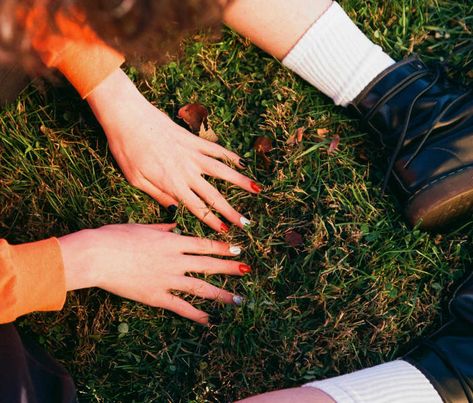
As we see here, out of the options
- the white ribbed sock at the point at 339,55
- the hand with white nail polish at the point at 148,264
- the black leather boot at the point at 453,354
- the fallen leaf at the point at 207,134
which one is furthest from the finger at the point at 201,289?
the white ribbed sock at the point at 339,55

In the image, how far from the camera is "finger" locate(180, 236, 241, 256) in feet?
8.10

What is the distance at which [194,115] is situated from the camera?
8.74ft

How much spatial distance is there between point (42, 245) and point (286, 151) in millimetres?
998

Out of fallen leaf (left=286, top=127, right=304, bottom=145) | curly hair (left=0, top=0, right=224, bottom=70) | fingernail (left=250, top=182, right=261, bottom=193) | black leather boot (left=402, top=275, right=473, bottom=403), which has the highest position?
curly hair (left=0, top=0, right=224, bottom=70)

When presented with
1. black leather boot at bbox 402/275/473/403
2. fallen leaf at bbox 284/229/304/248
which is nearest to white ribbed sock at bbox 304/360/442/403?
black leather boot at bbox 402/275/473/403

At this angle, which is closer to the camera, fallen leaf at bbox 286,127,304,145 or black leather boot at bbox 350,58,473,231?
black leather boot at bbox 350,58,473,231

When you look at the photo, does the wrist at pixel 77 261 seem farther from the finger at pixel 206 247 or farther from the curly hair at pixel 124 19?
the curly hair at pixel 124 19

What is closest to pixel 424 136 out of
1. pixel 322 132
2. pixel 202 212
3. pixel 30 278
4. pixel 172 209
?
pixel 322 132

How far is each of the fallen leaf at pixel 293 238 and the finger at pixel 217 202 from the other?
0.16 meters

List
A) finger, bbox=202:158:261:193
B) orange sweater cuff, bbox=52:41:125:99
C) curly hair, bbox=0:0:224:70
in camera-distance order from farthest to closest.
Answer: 1. finger, bbox=202:158:261:193
2. orange sweater cuff, bbox=52:41:125:99
3. curly hair, bbox=0:0:224:70

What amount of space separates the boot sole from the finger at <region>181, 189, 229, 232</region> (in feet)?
2.28

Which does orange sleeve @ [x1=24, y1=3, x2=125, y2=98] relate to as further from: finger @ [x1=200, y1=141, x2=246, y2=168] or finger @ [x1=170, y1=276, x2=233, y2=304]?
finger @ [x1=170, y1=276, x2=233, y2=304]

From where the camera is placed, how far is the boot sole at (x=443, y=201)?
231cm

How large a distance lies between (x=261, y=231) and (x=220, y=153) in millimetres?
340
